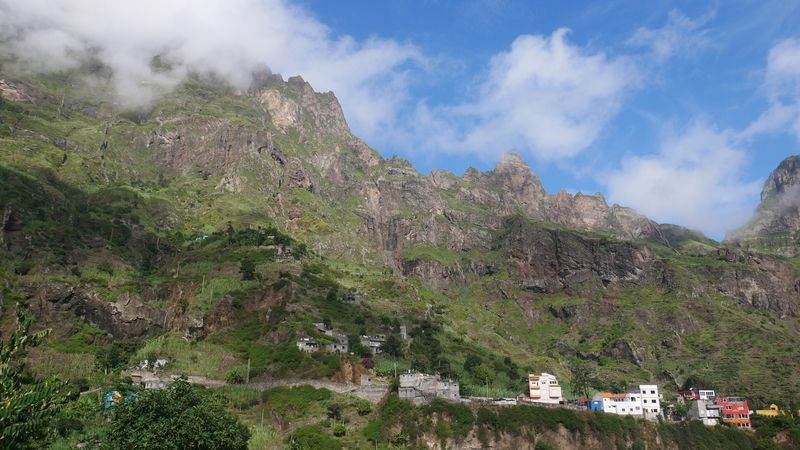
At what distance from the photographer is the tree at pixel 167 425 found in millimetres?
44438

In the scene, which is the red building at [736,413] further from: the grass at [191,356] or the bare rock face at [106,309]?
the bare rock face at [106,309]

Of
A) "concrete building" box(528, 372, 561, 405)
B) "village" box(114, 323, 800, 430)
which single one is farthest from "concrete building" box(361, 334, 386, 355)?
"concrete building" box(528, 372, 561, 405)

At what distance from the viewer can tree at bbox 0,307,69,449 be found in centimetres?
1681

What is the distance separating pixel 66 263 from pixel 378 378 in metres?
82.6

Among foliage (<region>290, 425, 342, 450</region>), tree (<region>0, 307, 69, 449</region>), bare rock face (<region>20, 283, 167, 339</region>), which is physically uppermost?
bare rock face (<region>20, 283, 167, 339</region>)

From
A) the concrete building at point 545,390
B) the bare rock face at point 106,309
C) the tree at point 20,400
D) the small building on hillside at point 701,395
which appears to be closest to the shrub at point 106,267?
the bare rock face at point 106,309

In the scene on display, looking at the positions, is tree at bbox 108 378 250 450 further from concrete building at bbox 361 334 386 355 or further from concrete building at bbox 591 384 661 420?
concrete building at bbox 591 384 661 420

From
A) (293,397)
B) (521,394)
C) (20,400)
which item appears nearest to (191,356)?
(293,397)

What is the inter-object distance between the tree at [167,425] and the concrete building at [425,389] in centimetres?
5253

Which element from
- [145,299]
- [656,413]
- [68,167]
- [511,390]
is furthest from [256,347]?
[68,167]

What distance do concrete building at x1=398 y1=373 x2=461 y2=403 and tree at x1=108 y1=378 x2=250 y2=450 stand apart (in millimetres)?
52526

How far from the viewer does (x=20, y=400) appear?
17516mm

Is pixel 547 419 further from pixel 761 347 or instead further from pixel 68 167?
pixel 68 167

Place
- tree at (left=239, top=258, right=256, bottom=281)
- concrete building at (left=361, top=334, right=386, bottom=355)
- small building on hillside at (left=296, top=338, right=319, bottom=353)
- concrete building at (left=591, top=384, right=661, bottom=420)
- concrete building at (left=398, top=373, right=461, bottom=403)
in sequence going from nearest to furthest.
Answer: concrete building at (left=398, top=373, right=461, bottom=403)
small building on hillside at (left=296, top=338, right=319, bottom=353)
concrete building at (left=591, top=384, right=661, bottom=420)
concrete building at (left=361, top=334, right=386, bottom=355)
tree at (left=239, top=258, right=256, bottom=281)
